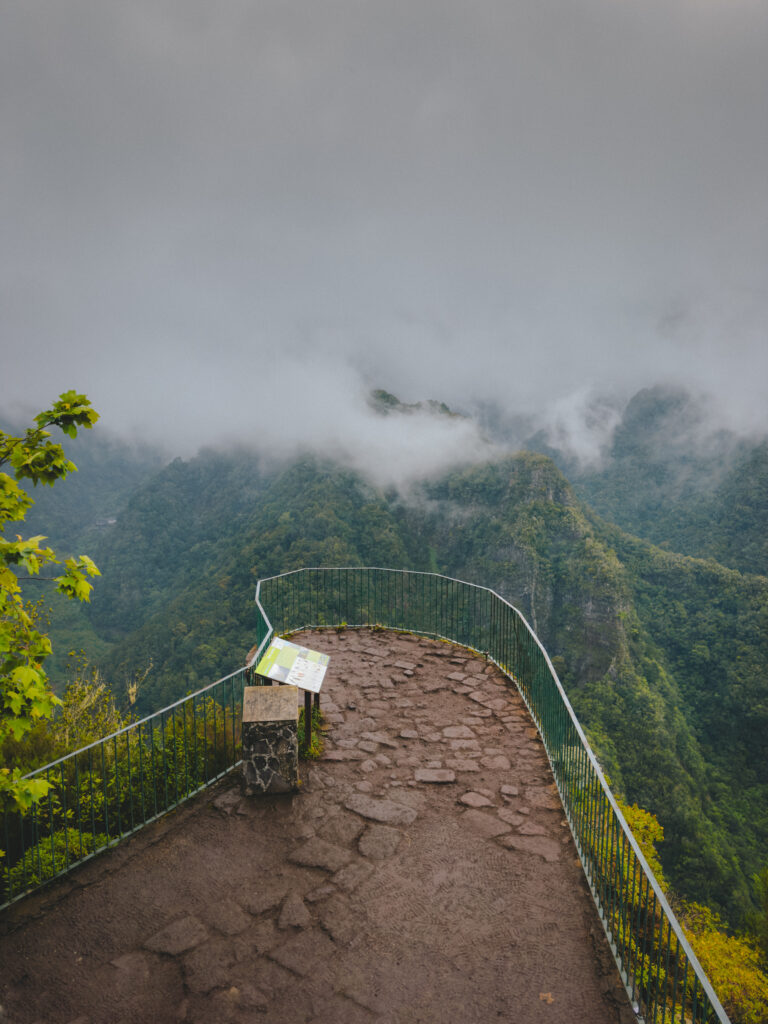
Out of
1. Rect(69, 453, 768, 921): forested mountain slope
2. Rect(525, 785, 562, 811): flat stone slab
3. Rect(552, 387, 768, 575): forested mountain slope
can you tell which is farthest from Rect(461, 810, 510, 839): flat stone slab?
Rect(552, 387, 768, 575): forested mountain slope

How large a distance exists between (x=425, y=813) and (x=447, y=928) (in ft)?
4.20

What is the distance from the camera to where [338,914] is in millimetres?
3600

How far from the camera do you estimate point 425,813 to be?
15.7 ft

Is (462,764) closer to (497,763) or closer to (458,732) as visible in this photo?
(497,763)

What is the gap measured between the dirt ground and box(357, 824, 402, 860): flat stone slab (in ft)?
0.06

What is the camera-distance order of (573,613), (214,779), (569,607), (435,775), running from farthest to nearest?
1. (569,607)
2. (573,613)
3. (435,775)
4. (214,779)

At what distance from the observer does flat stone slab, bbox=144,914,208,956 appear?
10.9ft

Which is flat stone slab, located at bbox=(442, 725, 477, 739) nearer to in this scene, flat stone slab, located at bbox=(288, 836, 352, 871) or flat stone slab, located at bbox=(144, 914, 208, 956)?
flat stone slab, located at bbox=(288, 836, 352, 871)

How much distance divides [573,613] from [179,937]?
59482 mm

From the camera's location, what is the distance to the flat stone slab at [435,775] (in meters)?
5.31

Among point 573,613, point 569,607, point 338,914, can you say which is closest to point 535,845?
point 338,914

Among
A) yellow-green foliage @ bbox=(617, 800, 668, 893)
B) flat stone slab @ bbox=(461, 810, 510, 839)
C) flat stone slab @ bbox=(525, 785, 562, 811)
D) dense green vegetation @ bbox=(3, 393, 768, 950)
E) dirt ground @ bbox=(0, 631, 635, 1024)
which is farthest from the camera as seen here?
dense green vegetation @ bbox=(3, 393, 768, 950)

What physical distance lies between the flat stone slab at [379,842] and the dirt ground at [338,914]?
17 millimetres

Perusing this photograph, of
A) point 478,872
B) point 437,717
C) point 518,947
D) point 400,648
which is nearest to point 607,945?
point 518,947
